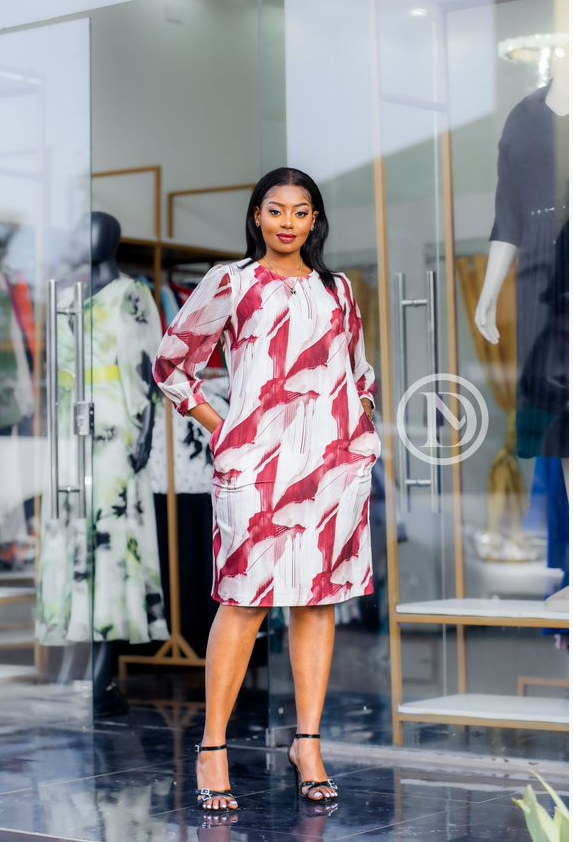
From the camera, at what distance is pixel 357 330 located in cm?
318

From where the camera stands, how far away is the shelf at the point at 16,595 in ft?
14.0

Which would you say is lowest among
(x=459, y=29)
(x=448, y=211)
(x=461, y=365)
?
(x=461, y=365)

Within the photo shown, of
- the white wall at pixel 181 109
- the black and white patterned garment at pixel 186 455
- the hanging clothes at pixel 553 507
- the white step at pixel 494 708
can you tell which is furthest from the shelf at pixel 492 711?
the white wall at pixel 181 109

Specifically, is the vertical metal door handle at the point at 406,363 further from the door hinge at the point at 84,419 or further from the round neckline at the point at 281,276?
the door hinge at the point at 84,419

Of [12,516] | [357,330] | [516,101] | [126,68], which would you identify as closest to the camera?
[357,330]

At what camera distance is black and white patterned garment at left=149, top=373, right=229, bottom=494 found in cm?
503

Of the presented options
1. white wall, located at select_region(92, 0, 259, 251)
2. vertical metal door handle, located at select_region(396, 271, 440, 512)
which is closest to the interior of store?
vertical metal door handle, located at select_region(396, 271, 440, 512)

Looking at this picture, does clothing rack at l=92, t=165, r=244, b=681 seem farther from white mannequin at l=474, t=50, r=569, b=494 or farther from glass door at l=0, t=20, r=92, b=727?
white mannequin at l=474, t=50, r=569, b=494

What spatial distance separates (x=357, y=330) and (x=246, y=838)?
3.84 ft

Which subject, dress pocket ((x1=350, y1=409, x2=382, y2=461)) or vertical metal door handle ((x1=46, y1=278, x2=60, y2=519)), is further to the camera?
vertical metal door handle ((x1=46, y1=278, x2=60, y2=519))

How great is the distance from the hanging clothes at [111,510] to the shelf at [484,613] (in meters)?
1.07

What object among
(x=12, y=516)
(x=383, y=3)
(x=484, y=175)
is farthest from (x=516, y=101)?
(x=12, y=516)

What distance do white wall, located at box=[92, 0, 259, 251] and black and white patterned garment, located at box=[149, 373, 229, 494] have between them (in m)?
1.03

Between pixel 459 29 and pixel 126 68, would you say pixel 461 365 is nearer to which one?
pixel 459 29
